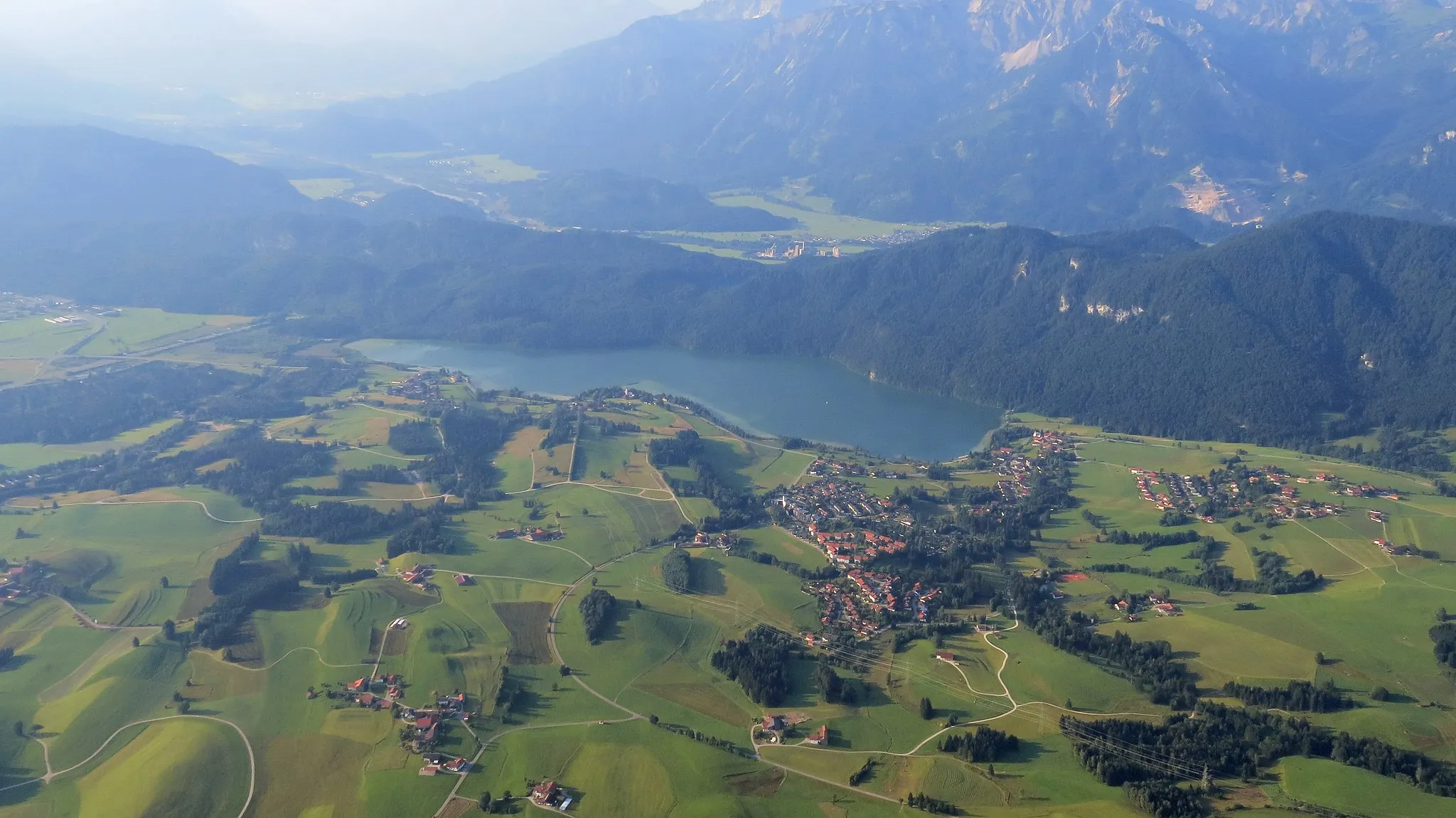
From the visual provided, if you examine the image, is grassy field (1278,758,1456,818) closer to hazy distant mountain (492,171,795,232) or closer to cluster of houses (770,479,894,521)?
cluster of houses (770,479,894,521)

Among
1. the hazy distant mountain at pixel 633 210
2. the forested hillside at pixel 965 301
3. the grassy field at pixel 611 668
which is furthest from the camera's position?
the hazy distant mountain at pixel 633 210

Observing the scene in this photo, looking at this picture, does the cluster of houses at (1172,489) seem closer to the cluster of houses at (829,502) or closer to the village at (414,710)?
the cluster of houses at (829,502)

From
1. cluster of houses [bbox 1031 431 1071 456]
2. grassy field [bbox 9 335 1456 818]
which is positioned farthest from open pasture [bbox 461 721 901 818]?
cluster of houses [bbox 1031 431 1071 456]

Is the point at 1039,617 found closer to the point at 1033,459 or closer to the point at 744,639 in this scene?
the point at 744,639

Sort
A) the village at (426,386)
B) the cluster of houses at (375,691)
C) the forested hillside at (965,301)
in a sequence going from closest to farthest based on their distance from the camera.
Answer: the cluster of houses at (375,691)
the forested hillside at (965,301)
the village at (426,386)

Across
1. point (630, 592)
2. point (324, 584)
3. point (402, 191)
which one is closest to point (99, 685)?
point (324, 584)


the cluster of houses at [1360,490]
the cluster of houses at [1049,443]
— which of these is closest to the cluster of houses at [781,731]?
the cluster of houses at [1049,443]

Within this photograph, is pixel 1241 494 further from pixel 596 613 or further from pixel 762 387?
pixel 762 387
